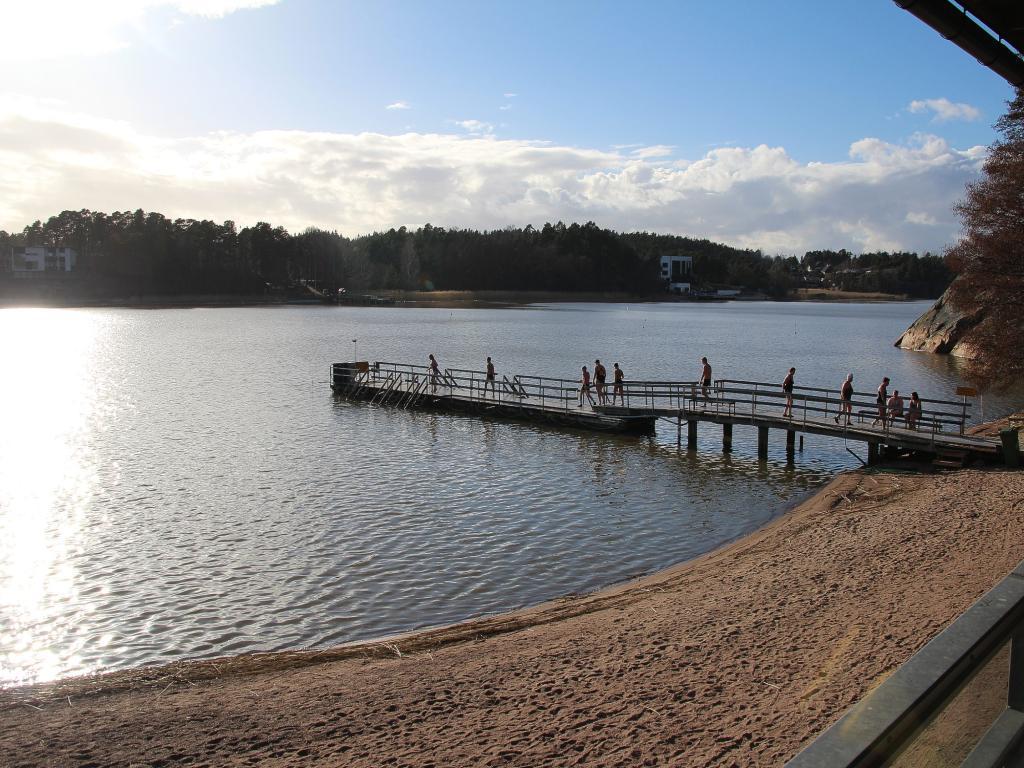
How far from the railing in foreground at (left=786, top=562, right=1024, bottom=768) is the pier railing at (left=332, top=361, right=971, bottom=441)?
21.7 meters

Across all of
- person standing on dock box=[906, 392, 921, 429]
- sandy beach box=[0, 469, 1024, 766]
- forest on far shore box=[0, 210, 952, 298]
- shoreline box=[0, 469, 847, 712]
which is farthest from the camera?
forest on far shore box=[0, 210, 952, 298]

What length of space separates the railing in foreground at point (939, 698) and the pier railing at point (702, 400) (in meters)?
21.7

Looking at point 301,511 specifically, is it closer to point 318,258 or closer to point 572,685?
point 572,685

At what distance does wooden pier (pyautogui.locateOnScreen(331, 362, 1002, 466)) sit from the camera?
2402 centimetres

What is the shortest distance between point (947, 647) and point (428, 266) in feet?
602

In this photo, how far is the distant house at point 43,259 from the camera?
164125mm

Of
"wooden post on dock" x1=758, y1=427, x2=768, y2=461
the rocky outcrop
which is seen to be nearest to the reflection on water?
"wooden post on dock" x1=758, y1=427, x2=768, y2=461

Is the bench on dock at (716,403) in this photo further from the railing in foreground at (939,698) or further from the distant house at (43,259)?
the distant house at (43,259)

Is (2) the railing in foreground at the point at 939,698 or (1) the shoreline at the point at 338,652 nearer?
(2) the railing in foreground at the point at 939,698

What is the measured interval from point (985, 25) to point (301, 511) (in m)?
16.5

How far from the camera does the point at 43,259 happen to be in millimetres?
165625

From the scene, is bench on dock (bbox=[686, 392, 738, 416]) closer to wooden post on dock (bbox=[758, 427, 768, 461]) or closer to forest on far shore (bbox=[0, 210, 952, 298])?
wooden post on dock (bbox=[758, 427, 768, 461])

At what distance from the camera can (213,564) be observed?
16.5 meters

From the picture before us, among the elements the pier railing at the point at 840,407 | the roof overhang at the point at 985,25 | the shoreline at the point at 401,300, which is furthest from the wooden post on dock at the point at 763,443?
the shoreline at the point at 401,300
